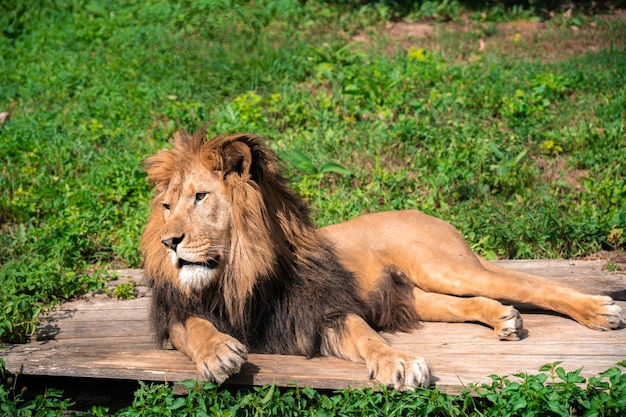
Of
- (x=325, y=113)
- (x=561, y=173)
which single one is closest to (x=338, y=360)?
(x=561, y=173)

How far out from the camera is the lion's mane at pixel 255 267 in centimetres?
350

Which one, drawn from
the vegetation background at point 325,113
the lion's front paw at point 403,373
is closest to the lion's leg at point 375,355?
the lion's front paw at point 403,373

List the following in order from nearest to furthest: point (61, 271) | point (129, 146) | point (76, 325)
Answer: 1. point (76, 325)
2. point (61, 271)
3. point (129, 146)

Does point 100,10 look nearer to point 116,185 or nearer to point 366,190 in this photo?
point 116,185

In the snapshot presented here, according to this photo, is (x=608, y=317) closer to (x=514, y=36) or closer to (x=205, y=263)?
(x=205, y=263)

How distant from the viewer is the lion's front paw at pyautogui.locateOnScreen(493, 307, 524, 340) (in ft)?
12.4

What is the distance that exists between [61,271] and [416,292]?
7.90 feet

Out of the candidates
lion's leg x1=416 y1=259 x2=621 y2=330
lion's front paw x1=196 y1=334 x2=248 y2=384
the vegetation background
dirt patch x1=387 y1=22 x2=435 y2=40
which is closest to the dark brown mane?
lion's front paw x1=196 y1=334 x2=248 y2=384

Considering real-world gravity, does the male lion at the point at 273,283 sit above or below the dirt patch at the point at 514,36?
below

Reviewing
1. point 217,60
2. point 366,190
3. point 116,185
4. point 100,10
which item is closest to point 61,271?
point 116,185

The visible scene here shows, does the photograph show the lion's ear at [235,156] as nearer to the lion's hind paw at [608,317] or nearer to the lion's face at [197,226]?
the lion's face at [197,226]

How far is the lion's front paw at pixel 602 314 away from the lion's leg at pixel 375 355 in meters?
0.97

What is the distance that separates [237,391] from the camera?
3502mm

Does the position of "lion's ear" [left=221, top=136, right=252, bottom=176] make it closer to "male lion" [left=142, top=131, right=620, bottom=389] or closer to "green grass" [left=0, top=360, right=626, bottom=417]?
"male lion" [left=142, top=131, right=620, bottom=389]
